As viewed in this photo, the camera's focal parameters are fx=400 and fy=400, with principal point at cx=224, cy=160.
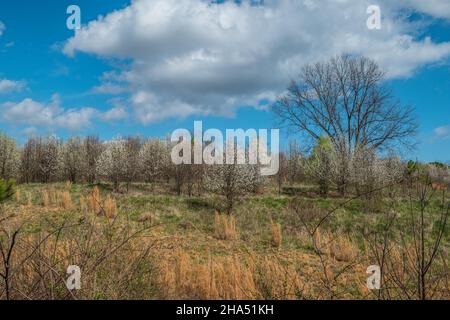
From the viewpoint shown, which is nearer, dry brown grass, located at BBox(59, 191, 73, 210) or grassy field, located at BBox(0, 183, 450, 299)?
grassy field, located at BBox(0, 183, 450, 299)

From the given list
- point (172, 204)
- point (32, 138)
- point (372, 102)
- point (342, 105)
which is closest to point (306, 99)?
point (342, 105)

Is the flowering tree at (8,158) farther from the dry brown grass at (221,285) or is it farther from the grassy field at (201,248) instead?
the dry brown grass at (221,285)

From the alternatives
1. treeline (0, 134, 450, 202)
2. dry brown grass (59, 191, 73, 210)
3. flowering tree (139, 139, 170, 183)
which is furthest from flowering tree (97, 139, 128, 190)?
dry brown grass (59, 191, 73, 210)

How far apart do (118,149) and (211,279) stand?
26933 mm

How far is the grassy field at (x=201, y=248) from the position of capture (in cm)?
405

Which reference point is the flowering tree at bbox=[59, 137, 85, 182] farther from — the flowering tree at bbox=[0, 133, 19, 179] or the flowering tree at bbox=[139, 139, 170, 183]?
the flowering tree at bbox=[139, 139, 170, 183]

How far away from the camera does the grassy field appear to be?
405 centimetres

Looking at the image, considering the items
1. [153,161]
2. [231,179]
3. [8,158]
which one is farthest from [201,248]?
[8,158]

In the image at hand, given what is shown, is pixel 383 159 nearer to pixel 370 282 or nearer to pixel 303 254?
pixel 303 254

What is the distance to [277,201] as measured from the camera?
2055 cm

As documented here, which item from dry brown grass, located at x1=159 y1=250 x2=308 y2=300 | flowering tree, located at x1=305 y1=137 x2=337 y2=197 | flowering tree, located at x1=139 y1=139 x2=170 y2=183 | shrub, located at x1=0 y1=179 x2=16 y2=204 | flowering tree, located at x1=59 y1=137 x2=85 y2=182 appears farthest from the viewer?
flowering tree, located at x1=59 y1=137 x2=85 y2=182

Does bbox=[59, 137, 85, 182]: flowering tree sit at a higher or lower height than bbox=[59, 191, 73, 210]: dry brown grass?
higher

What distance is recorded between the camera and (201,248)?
11609 mm

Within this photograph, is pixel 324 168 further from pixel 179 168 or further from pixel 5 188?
pixel 5 188
